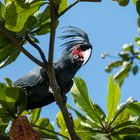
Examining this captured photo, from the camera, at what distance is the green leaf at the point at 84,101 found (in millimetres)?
1930

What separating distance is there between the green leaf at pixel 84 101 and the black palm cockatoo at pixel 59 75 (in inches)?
2.5

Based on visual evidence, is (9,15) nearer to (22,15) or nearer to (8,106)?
(22,15)

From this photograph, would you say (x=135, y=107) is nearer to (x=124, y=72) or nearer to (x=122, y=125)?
(x=122, y=125)

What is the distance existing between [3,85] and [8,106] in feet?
0.23

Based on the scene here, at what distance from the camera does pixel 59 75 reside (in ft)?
6.07

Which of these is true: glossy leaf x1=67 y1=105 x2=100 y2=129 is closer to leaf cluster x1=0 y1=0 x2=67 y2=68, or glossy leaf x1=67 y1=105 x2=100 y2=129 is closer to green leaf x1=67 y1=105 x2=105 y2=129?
green leaf x1=67 y1=105 x2=105 y2=129

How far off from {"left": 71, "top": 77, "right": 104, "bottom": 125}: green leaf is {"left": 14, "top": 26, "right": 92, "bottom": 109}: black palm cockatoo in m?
0.06

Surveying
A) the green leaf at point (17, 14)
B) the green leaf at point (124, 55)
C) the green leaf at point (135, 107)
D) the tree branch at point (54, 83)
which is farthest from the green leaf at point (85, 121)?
the green leaf at point (124, 55)

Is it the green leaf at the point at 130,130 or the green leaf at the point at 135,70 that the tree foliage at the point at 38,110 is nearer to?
the green leaf at the point at 130,130

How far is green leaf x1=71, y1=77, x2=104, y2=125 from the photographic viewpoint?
6.33 feet

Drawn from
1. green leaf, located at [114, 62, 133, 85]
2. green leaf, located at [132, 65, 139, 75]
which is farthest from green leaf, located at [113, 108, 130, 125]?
green leaf, located at [132, 65, 139, 75]

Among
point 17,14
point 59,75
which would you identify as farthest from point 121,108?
point 17,14

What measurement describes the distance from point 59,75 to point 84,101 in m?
0.16

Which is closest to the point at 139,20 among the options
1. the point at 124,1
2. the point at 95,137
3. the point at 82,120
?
the point at 124,1
